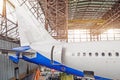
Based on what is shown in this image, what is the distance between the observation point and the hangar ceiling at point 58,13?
1998 cm

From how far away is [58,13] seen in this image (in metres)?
28.5

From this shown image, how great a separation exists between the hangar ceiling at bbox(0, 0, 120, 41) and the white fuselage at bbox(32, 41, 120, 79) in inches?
237

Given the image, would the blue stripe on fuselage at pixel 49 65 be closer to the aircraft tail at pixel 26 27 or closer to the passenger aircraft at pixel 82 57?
the passenger aircraft at pixel 82 57

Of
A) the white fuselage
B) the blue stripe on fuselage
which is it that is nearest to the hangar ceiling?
the blue stripe on fuselage

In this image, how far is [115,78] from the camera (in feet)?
42.2

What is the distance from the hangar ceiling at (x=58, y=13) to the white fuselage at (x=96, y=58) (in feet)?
19.8

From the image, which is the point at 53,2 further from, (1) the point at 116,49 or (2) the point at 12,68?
(1) the point at 116,49

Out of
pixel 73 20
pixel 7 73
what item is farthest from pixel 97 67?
pixel 73 20

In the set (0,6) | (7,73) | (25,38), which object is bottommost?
(7,73)

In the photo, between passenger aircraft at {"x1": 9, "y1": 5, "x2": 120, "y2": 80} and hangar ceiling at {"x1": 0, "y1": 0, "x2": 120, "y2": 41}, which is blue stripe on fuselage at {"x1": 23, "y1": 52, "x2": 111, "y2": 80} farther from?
hangar ceiling at {"x1": 0, "y1": 0, "x2": 120, "y2": 41}

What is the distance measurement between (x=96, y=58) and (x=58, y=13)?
1657 centimetres

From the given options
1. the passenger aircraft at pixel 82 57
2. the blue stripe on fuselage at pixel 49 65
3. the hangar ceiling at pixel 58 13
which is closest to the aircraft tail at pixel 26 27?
the passenger aircraft at pixel 82 57

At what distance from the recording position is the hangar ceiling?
787 inches

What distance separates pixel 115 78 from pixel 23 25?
648 centimetres
